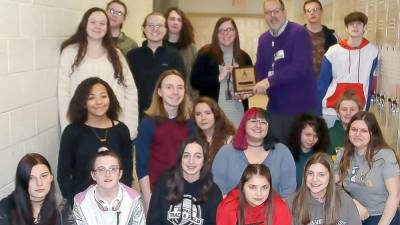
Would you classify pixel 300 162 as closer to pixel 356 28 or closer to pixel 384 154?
pixel 384 154

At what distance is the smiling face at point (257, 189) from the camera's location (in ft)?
10.4

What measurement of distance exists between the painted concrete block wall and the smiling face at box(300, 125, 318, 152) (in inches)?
70.6

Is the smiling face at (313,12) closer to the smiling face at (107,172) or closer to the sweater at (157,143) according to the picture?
the sweater at (157,143)

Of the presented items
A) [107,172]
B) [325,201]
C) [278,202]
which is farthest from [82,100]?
Answer: [325,201]

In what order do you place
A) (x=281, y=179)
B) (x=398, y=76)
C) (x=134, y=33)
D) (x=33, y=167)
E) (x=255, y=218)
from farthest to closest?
(x=134, y=33)
(x=398, y=76)
(x=281, y=179)
(x=255, y=218)
(x=33, y=167)

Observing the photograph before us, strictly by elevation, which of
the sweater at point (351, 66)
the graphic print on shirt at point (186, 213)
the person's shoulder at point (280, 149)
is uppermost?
the sweater at point (351, 66)

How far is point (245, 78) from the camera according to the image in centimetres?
461

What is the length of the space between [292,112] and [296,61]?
389mm

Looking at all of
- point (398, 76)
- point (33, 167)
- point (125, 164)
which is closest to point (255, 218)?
point (125, 164)

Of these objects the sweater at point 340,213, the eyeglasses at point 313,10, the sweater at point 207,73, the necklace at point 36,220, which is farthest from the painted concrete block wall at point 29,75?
the eyeglasses at point 313,10

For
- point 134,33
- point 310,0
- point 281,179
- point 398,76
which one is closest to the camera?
point 281,179

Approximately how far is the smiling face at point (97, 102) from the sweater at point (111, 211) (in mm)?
565

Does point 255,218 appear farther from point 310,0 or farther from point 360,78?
point 310,0

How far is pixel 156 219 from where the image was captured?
3.37 m
